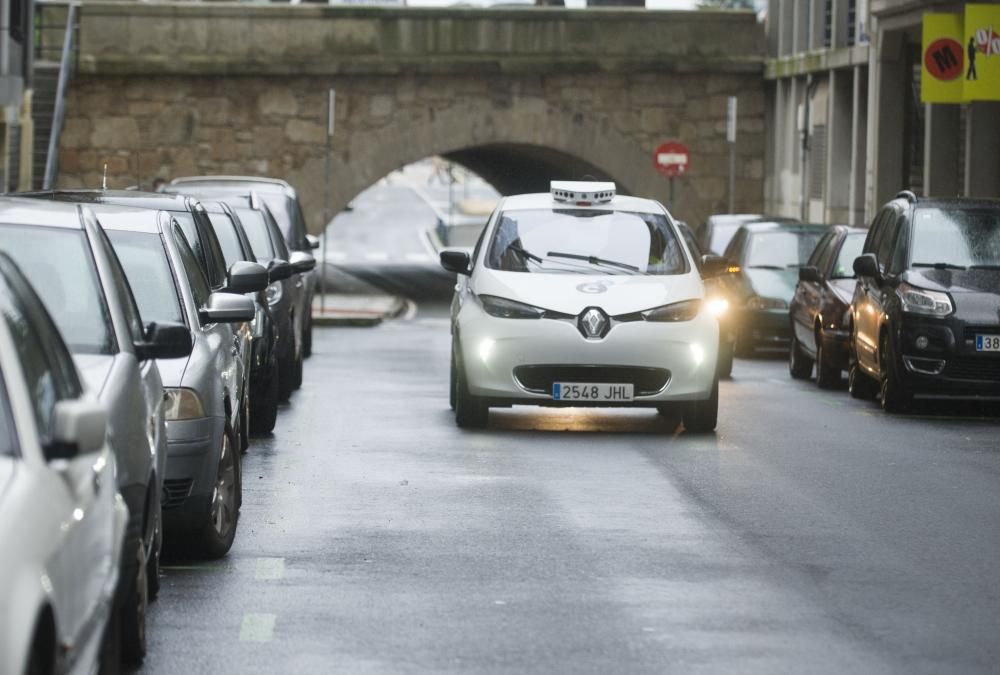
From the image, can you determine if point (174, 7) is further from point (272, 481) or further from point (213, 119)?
point (272, 481)

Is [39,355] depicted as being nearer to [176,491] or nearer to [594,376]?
[176,491]

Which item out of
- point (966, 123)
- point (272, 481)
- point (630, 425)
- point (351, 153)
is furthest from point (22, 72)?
point (272, 481)

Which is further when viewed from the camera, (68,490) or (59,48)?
(59,48)

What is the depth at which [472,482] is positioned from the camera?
12000mm

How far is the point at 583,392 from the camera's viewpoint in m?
14.5

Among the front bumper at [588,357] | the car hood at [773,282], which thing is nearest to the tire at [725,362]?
the car hood at [773,282]

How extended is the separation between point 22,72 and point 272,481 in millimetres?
23860

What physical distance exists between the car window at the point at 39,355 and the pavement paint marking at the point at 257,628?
1582mm

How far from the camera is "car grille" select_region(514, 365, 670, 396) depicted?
14477 millimetres

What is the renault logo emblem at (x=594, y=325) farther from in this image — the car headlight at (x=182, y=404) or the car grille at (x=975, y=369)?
the car headlight at (x=182, y=404)

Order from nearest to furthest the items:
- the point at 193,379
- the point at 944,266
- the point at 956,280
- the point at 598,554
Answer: the point at 193,379
the point at 598,554
the point at 956,280
the point at 944,266

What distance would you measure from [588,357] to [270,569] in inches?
222

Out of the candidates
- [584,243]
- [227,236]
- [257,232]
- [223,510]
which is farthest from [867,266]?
[223,510]

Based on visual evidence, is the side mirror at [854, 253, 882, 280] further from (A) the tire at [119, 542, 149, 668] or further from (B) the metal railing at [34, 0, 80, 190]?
(B) the metal railing at [34, 0, 80, 190]
